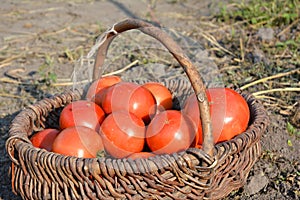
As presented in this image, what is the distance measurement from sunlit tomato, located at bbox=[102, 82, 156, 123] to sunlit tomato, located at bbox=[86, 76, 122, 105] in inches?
2.2

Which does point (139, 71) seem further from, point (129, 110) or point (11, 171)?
point (11, 171)

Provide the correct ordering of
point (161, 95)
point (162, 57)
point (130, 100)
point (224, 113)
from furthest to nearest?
point (162, 57), point (161, 95), point (130, 100), point (224, 113)

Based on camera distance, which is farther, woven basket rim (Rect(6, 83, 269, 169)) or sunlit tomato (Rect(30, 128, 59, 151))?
sunlit tomato (Rect(30, 128, 59, 151))

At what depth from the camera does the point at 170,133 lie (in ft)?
5.12

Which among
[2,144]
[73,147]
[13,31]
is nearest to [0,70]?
[13,31]

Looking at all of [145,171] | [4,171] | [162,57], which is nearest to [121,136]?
[145,171]

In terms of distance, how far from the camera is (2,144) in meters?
2.19

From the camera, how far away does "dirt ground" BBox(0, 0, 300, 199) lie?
1.98 meters

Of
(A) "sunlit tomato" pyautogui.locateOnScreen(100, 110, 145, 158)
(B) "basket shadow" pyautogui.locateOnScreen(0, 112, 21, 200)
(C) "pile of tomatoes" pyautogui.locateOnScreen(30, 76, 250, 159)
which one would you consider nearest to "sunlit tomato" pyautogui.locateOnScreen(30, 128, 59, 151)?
(C) "pile of tomatoes" pyautogui.locateOnScreen(30, 76, 250, 159)

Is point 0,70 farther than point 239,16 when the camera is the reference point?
No

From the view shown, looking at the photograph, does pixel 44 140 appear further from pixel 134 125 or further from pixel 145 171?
pixel 145 171

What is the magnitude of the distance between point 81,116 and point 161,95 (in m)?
0.34

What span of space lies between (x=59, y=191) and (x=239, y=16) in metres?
2.45

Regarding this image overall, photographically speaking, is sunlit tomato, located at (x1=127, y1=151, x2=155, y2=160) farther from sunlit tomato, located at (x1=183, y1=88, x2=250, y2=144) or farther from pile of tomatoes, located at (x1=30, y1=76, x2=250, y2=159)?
sunlit tomato, located at (x1=183, y1=88, x2=250, y2=144)
